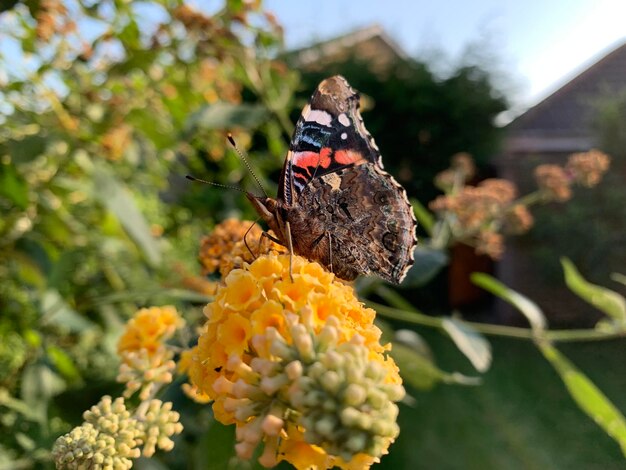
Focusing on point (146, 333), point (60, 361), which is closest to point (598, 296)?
point (146, 333)

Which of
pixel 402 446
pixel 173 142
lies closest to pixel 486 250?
pixel 173 142

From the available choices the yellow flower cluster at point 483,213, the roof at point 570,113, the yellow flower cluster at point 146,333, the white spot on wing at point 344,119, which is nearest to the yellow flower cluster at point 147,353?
the yellow flower cluster at point 146,333

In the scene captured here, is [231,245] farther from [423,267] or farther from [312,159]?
[423,267]

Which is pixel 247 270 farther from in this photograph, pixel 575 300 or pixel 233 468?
pixel 575 300

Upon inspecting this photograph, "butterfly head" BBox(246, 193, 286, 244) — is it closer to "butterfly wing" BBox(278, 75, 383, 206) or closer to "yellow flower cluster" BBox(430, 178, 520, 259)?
"butterfly wing" BBox(278, 75, 383, 206)

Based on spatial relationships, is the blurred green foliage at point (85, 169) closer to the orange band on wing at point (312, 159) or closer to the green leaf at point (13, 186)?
the green leaf at point (13, 186)
